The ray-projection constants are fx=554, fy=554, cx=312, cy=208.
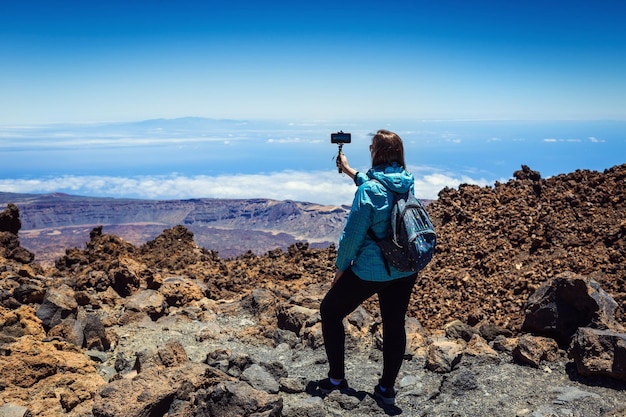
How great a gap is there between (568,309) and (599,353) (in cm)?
102

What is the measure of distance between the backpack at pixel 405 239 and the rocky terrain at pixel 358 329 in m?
1.48

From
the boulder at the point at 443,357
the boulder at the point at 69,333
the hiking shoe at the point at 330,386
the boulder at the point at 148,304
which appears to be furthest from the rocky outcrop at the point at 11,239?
the boulder at the point at 443,357

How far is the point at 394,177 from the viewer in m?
4.48

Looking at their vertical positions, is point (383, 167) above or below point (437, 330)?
above

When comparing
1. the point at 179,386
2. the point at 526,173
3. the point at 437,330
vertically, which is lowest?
the point at 437,330

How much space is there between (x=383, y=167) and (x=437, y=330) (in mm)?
4082

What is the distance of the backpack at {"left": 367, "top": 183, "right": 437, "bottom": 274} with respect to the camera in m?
4.41

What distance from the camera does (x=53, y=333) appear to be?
258 inches

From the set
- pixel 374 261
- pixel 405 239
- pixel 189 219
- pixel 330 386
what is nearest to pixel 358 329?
pixel 330 386

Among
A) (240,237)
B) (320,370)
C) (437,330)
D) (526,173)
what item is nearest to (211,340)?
(320,370)

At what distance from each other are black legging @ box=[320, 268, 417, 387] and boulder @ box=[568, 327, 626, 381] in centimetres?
184

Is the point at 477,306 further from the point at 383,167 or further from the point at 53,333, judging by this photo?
the point at 53,333

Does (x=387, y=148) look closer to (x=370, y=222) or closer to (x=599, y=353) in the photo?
(x=370, y=222)

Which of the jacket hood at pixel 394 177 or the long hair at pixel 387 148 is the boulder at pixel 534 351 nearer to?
the jacket hood at pixel 394 177
